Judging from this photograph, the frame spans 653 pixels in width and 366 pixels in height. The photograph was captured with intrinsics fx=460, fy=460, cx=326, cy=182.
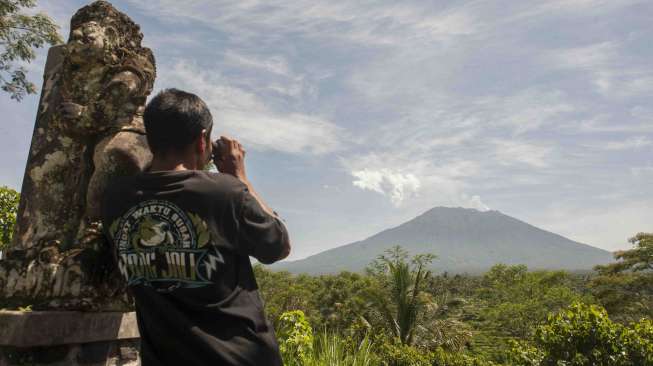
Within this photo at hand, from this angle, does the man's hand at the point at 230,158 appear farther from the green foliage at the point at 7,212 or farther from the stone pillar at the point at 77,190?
the green foliage at the point at 7,212

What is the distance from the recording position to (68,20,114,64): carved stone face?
9.18 feet

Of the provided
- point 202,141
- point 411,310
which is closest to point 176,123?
point 202,141

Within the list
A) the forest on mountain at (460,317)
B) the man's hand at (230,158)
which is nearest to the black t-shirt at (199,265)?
the man's hand at (230,158)

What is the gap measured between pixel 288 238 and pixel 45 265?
4.75 ft

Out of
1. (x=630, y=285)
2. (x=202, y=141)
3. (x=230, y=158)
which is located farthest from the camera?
(x=630, y=285)

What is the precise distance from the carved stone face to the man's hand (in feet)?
4.40

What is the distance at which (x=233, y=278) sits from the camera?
1714mm

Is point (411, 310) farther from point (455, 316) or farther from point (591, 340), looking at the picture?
point (591, 340)

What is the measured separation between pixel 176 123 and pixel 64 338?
1.33m

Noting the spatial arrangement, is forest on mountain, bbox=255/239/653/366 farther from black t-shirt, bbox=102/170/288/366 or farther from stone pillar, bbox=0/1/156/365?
black t-shirt, bbox=102/170/288/366

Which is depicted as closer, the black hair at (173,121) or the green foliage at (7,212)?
the black hair at (173,121)

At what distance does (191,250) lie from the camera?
1690 mm

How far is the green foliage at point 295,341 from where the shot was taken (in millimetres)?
5361

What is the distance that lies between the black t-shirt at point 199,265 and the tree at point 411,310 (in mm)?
19192
